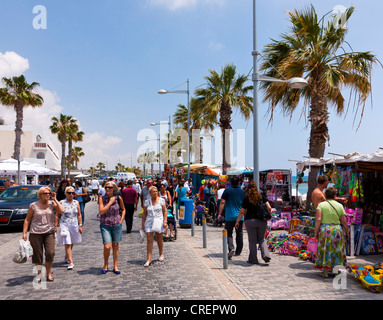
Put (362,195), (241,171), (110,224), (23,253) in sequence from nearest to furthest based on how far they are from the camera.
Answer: (23,253) → (110,224) → (362,195) → (241,171)

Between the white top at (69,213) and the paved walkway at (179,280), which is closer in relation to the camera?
the paved walkway at (179,280)

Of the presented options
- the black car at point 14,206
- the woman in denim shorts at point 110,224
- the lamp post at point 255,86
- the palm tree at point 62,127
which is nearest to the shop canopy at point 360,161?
the lamp post at point 255,86

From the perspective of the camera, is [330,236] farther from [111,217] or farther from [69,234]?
[69,234]

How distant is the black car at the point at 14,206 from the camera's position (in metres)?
11.2

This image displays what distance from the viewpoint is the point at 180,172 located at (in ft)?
97.0

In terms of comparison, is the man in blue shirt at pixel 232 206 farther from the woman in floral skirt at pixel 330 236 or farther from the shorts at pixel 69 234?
the shorts at pixel 69 234

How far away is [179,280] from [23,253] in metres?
2.67

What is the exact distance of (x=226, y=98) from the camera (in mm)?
22281

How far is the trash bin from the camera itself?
1245cm

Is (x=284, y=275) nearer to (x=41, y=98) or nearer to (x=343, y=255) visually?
(x=343, y=255)

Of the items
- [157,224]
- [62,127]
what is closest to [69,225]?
[157,224]

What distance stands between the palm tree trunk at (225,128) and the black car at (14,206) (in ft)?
42.0
